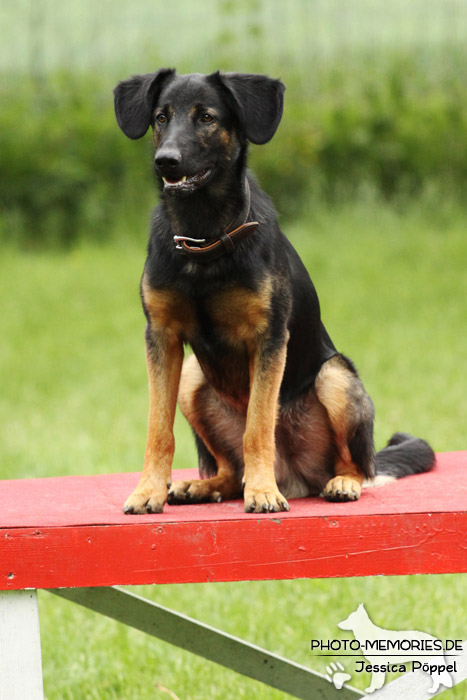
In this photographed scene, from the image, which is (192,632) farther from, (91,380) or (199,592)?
(91,380)

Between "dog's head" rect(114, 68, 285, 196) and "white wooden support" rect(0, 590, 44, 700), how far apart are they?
4.32ft

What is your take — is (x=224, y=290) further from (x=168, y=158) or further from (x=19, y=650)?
(x=19, y=650)

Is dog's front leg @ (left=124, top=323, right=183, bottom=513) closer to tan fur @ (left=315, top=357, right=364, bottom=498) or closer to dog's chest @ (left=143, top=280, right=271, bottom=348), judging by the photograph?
dog's chest @ (left=143, top=280, right=271, bottom=348)

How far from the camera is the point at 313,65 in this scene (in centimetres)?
1476

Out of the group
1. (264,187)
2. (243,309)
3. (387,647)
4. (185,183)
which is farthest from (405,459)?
(264,187)

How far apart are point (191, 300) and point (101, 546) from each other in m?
0.84

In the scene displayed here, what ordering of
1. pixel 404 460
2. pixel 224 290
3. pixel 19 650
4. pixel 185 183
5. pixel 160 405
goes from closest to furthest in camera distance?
pixel 19 650 → pixel 185 183 → pixel 224 290 → pixel 160 405 → pixel 404 460

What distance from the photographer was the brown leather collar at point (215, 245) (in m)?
3.08

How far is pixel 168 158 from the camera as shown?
287cm

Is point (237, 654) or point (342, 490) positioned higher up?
point (342, 490)

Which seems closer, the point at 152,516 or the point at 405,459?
the point at 152,516

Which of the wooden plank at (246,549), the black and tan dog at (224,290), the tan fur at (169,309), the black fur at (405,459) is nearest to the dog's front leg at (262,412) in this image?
the black and tan dog at (224,290)

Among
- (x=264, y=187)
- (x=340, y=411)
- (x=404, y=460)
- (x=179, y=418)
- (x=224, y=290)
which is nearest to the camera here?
(x=224, y=290)

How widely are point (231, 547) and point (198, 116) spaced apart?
4.38 feet
